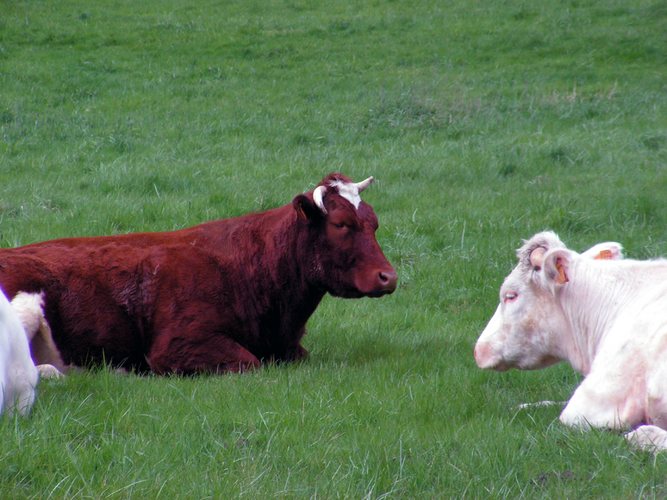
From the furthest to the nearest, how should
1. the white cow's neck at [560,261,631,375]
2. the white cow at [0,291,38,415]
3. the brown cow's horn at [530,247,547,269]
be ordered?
the brown cow's horn at [530,247,547,269] < the white cow's neck at [560,261,631,375] < the white cow at [0,291,38,415]

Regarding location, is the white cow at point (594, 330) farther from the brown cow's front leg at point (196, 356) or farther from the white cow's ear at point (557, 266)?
the brown cow's front leg at point (196, 356)

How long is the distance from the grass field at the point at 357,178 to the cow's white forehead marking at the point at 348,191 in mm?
1159

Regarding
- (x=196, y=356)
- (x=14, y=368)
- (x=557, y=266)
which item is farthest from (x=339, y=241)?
(x=14, y=368)

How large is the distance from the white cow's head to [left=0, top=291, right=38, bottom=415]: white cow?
274 centimetres

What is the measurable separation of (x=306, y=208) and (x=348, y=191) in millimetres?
373

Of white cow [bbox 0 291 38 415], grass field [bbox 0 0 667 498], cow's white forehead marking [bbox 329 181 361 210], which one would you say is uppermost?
cow's white forehead marking [bbox 329 181 361 210]

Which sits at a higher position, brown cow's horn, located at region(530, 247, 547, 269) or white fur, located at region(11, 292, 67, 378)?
brown cow's horn, located at region(530, 247, 547, 269)

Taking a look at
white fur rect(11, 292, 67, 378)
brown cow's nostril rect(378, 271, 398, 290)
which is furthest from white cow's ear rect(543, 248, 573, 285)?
white fur rect(11, 292, 67, 378)

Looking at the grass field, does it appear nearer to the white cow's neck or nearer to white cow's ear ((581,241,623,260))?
the white cow's neck

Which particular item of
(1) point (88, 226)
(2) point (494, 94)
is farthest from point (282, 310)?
(2) point (494, 94)

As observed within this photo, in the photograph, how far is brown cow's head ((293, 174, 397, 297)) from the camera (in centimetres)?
791

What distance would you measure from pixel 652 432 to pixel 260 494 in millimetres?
1971

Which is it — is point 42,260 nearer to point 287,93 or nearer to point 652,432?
point 652,432

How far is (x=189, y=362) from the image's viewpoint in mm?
7676
